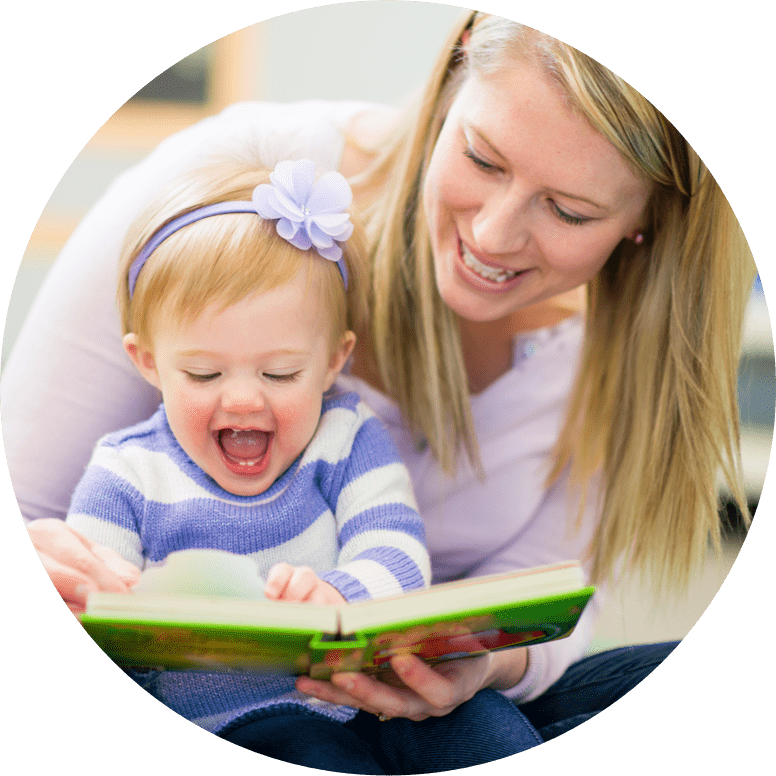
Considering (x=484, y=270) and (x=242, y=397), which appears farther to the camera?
(x=484, y=270)

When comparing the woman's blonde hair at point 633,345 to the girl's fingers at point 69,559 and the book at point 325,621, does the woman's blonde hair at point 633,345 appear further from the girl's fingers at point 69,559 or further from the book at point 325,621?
the girl's fingers at point 69,559

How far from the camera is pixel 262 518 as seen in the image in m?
1.71

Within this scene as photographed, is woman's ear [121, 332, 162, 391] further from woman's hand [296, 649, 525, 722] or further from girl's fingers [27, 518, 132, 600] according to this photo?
woman's hand [296, 649, 525, 722]

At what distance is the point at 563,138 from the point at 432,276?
0.40 meters

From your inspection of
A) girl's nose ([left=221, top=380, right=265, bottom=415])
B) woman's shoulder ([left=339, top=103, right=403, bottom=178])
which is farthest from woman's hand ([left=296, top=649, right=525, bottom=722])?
woman's shoulder ([left=339, top=103, right=403, bottom=178])

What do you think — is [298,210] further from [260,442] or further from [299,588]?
[299,588]

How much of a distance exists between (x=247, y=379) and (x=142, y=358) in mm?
239

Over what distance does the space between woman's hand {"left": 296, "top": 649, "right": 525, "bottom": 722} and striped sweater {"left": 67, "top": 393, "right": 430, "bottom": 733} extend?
8 centimetres

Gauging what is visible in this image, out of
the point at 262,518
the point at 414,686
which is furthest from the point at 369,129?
the point at 414,686

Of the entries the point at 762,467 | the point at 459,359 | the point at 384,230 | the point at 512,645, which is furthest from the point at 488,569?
the point at 384,230

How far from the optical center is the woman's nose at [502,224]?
5.74 ft

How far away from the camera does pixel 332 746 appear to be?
1824mm

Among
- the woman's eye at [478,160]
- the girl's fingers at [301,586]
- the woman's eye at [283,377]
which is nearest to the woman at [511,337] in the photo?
the woman's eye at [478,160]

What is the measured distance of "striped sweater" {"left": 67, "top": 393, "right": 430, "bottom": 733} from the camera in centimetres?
169
